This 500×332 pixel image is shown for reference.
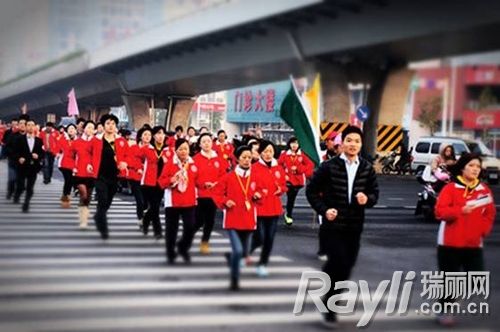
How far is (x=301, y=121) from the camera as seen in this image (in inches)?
308

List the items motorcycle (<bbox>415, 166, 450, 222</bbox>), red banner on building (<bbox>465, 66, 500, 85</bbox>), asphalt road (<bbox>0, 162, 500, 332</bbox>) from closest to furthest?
red banner on building (<bbox>465, 66, 500, 85</bbox>)
asphalt road (<bbox>0, 162, 500, 332</bbox>)
motorcycle (<bbox>415, 166, 450, 222</bbox>)

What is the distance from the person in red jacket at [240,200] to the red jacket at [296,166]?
5159mm

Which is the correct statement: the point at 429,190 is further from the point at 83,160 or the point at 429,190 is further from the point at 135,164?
the point at 83,160

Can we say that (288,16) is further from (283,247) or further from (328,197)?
(328,197)

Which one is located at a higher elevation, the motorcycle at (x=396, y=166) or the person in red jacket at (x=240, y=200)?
the person in red jacket at (x=240, y=200)

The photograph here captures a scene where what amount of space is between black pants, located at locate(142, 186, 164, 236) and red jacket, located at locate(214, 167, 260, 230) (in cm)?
309

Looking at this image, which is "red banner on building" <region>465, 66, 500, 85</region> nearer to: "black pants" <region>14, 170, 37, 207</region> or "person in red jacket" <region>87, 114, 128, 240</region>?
"person in red jacket" <region>87, 114, 128, 240</region>

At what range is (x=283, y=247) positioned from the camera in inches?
397

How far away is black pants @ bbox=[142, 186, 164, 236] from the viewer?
10.1 metres

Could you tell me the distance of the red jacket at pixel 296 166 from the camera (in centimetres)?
1246

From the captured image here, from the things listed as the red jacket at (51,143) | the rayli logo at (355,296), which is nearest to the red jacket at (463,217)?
the rayli logo at (355,296)

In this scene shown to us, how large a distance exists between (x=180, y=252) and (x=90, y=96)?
38.0 meters

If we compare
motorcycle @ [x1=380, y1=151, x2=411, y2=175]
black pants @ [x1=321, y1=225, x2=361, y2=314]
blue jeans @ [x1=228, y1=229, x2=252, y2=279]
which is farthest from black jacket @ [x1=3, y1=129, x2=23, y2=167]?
motorcycle @ [x1=380, y1=151, x2=411, y2=175]

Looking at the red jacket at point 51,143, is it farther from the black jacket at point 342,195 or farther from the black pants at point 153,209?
the black jacket at point 342,195
